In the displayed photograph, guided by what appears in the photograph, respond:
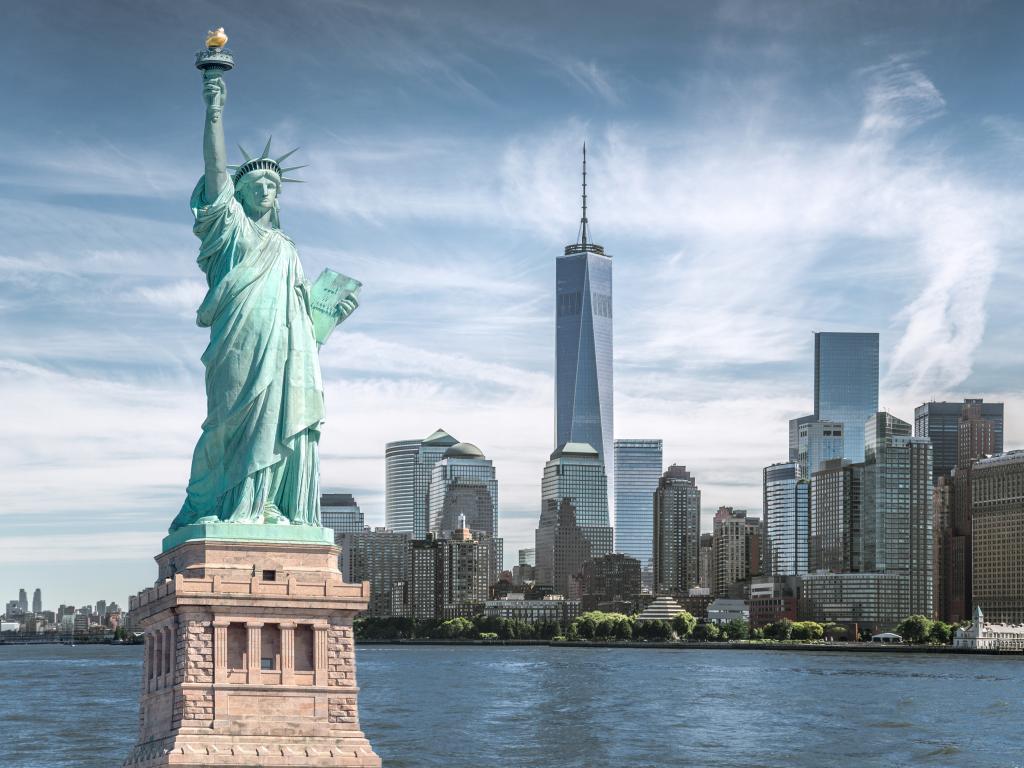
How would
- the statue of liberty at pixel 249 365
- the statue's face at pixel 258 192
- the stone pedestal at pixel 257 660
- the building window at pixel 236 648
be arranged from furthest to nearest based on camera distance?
1. the statue's face at pixel 258 192
2. the statue of liberty at pixel 249 365
3. the building window at pixel 236 648
4. the stone pedestal at pixel 257 660

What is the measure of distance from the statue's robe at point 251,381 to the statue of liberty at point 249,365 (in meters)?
0.02

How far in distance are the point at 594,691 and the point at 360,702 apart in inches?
858

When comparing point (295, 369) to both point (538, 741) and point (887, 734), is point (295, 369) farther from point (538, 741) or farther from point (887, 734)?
point (887, 734)

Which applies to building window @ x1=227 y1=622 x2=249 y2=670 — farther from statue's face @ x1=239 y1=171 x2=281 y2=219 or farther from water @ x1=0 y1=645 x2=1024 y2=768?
water @ x1=0 y1=645 x2=1024 y2=768

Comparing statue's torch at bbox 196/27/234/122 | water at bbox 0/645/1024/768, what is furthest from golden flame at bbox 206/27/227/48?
water at bbox 0/645/1024/768

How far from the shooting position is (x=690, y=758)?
67250 millimetres

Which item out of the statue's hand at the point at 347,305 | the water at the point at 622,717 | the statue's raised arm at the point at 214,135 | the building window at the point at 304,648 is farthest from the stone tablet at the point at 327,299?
the water at the point at 622,717

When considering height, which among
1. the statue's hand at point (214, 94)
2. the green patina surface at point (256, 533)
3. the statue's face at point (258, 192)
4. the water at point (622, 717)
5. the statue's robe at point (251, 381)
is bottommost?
the water at point (622, 717)

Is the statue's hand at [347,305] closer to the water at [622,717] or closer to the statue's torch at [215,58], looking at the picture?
the statue's torch at [215,58]

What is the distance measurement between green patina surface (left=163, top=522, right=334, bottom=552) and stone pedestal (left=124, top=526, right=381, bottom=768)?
0.15 meters

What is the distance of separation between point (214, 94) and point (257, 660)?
1161 cm

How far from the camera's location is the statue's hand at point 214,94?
37031 millimetres

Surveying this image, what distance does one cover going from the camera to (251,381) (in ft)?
122

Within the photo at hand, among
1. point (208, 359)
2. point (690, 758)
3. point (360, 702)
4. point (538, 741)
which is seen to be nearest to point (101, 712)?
point (360, 702)
